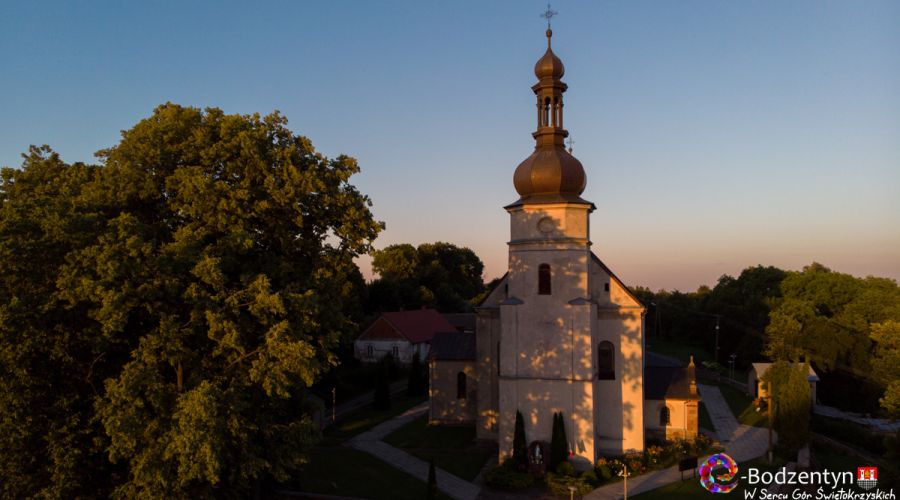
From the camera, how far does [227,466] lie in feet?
52.4

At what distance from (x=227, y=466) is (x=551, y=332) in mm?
15311

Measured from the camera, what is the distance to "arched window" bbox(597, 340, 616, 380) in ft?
96.2

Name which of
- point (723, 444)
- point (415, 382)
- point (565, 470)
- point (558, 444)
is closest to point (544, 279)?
point (558, 444)

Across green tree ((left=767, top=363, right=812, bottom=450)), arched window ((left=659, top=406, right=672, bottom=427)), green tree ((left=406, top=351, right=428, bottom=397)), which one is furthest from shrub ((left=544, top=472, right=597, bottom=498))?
green tree ((left=406, top=351, right=428, bottom=397))

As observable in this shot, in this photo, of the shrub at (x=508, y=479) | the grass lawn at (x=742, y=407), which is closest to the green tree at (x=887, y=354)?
the grass lawn at (x=742, y=407)

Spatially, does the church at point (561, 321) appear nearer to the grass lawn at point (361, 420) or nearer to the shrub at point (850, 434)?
the grass lawn at point (361, 420)

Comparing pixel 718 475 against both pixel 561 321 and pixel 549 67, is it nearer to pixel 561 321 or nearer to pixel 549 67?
pixel 561 321

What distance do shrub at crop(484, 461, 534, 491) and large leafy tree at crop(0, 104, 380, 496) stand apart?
10.00 metres

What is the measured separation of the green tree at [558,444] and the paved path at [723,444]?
1.93 meters

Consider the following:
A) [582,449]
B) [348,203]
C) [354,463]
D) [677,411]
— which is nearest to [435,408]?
[354,463]

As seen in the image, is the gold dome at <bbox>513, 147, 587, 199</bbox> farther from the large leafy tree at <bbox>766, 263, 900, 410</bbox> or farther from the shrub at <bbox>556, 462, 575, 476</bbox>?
the large leafy tree at <bbox>766, 263, 900, 410</bbox>

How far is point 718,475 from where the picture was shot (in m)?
25.6

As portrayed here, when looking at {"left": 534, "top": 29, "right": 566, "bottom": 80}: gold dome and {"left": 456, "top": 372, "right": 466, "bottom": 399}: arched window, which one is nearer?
{"left": 534, "top": 29, "right": 566, "bottom": 80}: gold dome

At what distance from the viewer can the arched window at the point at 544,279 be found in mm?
27281
